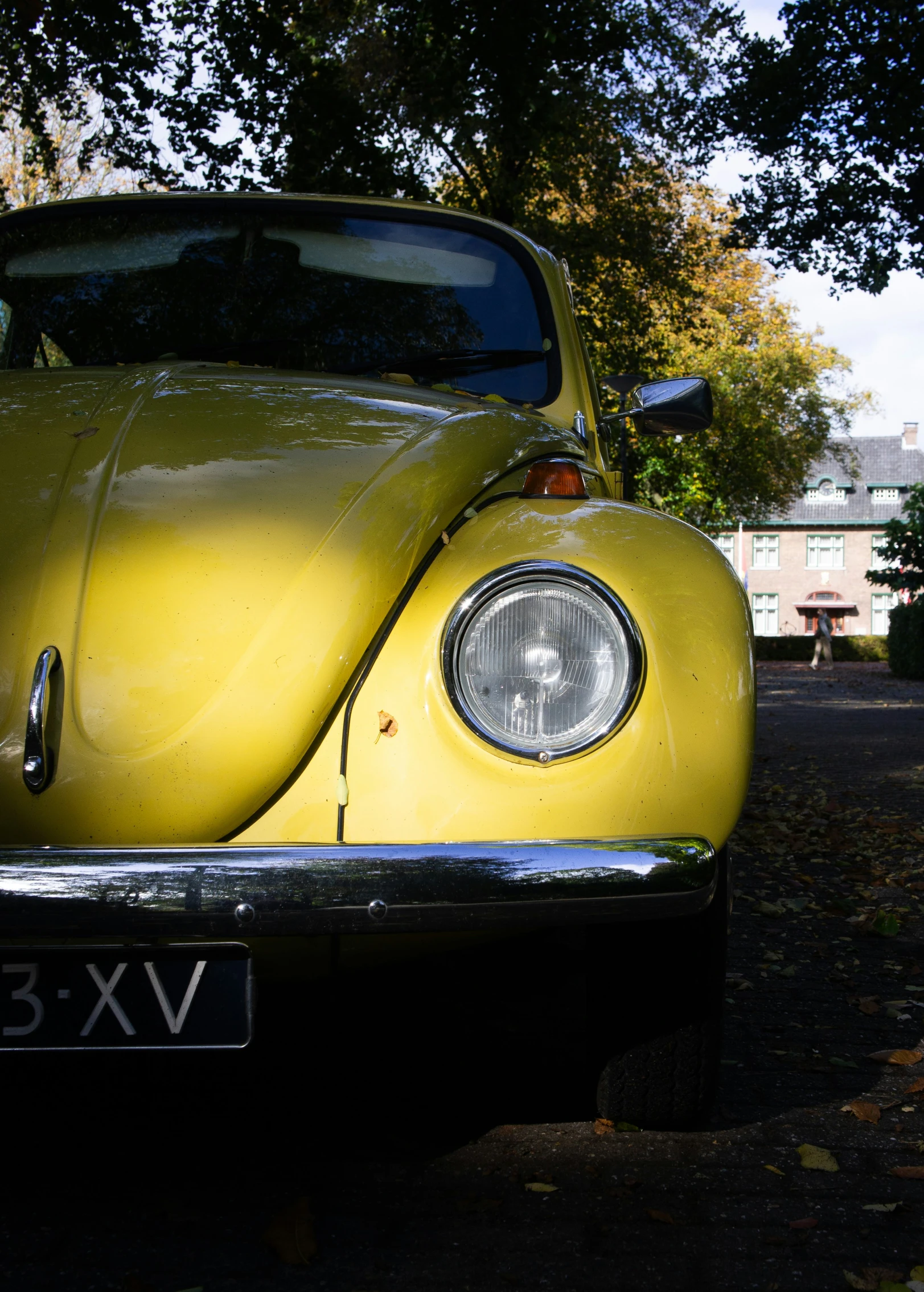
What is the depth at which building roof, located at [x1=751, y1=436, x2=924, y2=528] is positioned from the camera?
59.7 metres

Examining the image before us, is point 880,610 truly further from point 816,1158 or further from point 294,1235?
point 294,1235

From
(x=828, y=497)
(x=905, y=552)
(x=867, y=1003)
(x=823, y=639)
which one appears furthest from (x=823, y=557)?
(x=867, y=1003)

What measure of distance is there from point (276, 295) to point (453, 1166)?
7.12 ft

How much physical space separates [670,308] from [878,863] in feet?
54.3

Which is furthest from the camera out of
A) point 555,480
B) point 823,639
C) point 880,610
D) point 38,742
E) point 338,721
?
point 880,610

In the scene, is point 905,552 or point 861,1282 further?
point 905,552

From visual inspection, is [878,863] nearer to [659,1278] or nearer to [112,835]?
[659,1278]

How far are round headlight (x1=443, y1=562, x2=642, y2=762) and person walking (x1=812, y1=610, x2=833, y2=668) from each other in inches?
1234

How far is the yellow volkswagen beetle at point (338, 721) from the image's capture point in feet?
5.19

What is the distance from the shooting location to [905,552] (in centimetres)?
2411

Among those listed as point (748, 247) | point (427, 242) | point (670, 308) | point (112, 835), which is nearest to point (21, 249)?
point (427, 242)

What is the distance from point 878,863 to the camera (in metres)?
5.48

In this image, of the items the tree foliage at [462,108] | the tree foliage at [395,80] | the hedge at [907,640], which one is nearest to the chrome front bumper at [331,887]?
the tree foliage at [462,108]

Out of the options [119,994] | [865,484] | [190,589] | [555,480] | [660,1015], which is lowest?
[660,1015]
